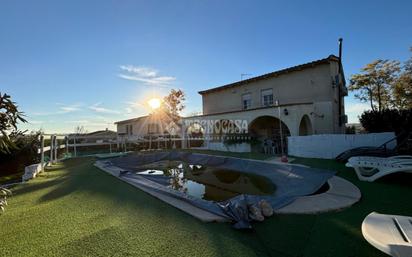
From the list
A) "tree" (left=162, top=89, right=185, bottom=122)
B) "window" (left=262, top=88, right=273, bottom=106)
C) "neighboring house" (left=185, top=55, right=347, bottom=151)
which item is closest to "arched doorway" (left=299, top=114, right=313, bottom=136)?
"neighboring house" (left=185, top=55, right=347, bottom=151)

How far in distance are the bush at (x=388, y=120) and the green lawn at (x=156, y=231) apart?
27.9 feet

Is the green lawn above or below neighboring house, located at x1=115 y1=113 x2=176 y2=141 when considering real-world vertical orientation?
below

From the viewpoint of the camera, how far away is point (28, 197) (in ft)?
15.4

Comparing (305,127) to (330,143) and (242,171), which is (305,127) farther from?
(242,171)

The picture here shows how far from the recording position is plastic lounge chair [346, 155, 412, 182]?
4.96m

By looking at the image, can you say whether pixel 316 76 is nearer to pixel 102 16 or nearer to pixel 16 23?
pixel 102 16

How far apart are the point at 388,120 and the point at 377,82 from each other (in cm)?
1681

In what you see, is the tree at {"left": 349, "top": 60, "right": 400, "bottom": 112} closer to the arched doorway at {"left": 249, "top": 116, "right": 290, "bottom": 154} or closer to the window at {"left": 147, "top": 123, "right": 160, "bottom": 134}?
the arched doorway at {"left": 249, "top": 116, "right": 290, "bottom": 154}

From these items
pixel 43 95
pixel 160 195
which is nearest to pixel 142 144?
pixel 43 95

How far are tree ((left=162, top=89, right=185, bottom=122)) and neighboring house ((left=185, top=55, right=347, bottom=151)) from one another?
49.9ft

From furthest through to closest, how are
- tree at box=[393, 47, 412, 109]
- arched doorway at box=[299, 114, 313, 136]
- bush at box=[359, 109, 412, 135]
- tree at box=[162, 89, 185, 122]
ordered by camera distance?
tree at box=[162, 89, 185, 122] < tree at box=[393, 47, 412, 109] < arched doorway at box=[299, 114, 313, 136] < bush at box=[359, 109, 412, 135]

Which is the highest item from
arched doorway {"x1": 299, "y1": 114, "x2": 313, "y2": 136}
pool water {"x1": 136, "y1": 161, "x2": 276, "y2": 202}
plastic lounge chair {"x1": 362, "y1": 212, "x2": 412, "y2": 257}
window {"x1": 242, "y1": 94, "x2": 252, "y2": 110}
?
window {"x1": 242, "y1": 94, "x2": 252, "y2": 110}

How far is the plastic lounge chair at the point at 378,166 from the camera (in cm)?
496

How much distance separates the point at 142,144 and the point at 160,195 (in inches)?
552
